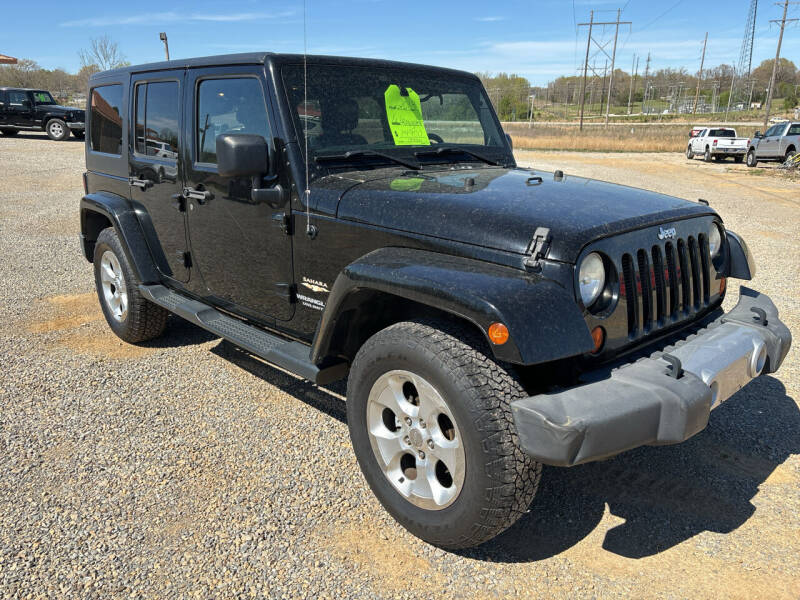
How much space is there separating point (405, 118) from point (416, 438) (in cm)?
191

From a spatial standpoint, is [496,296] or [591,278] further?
[591,278]

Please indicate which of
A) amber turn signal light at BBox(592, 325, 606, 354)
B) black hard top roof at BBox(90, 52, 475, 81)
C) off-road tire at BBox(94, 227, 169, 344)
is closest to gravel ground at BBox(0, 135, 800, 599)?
off-road tire at BBox(94, 227, 169, 344)

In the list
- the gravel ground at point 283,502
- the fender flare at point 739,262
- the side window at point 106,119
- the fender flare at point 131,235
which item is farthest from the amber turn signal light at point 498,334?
the side window at point 106,119

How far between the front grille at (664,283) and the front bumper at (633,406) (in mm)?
176

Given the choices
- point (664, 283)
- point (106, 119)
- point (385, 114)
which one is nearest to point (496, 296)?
point (664, 283)

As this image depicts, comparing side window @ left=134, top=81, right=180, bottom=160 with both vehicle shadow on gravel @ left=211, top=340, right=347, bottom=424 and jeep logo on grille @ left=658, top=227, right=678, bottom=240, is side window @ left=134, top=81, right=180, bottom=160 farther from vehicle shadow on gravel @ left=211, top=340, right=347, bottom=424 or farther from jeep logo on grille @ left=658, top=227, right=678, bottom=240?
jeep logo on grille @ left=658, top=227, right=678, bottom=240

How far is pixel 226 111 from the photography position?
3533mm

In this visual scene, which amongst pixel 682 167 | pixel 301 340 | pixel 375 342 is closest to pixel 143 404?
pixel 301 340

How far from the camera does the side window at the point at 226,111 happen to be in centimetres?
328

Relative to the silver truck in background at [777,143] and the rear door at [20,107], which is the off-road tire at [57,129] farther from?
the silver truck in background at [777,143]

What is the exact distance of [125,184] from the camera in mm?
4621

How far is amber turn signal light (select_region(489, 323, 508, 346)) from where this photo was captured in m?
2.12

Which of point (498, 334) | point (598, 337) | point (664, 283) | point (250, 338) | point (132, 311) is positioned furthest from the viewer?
point (132, 311)

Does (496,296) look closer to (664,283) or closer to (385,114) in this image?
(664,283)
